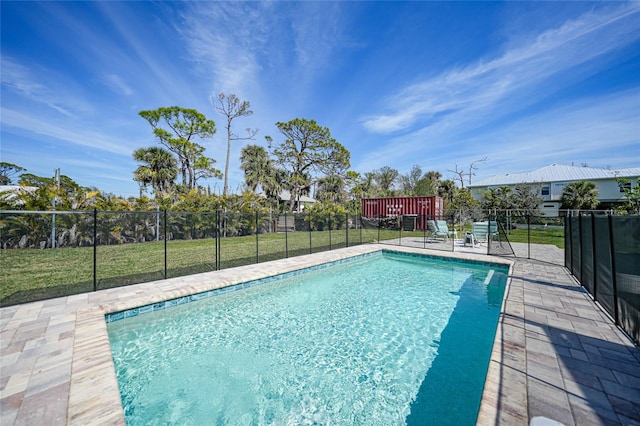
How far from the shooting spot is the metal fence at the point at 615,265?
2.80m

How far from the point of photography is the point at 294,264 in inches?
291

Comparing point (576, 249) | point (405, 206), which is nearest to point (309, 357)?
point (576, 249)

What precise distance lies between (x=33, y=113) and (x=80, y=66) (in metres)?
4.28

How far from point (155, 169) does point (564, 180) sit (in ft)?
116

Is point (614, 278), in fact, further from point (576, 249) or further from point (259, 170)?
point (259, 170)

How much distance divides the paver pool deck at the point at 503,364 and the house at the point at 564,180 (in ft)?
74.2

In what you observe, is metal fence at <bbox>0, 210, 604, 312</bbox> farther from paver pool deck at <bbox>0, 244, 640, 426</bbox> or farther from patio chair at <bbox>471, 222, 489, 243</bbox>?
paver pool deck at <bbox>0, 244, 640, 426</bbox>

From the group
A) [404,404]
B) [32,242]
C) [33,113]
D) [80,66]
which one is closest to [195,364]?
[404,404]

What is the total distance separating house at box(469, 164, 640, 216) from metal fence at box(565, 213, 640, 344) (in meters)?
20.6

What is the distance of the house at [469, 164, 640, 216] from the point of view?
22.8m

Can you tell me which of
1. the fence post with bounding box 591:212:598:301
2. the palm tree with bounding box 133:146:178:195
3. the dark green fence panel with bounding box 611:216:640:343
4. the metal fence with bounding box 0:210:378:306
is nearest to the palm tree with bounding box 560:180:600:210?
the metal fence with bounding box 0:210:378:306

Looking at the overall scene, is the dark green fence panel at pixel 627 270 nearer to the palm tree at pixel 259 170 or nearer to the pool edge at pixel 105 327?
the pool edge at pixel 105 327

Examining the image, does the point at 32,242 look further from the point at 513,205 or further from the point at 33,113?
the point at 513,205

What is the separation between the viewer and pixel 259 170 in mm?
21422
